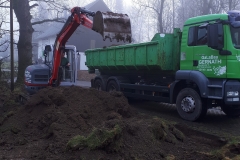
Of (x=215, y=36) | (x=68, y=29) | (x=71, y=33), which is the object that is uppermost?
(x=68, y=29)

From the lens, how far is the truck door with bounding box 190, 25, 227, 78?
8.77 m

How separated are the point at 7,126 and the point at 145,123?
3.33 m

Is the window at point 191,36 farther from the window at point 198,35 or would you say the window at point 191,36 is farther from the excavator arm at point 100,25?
the excavator arm at point 100,25

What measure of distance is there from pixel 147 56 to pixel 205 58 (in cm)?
235

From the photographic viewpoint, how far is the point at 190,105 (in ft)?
31.1

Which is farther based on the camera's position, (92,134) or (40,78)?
(40,78)

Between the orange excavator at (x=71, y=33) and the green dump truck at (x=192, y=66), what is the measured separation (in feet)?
4.62

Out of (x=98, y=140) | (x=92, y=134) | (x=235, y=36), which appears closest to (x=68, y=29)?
(x=235, y=36)

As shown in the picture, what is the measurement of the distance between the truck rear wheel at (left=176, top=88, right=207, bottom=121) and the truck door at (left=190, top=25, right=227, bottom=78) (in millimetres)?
717

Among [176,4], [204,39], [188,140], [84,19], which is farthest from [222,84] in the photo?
[176,4]

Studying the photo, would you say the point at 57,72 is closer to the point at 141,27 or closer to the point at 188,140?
the point at 188,140

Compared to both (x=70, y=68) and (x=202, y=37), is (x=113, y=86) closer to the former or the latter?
(x=70, y=68)

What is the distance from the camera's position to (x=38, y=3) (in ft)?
61.0

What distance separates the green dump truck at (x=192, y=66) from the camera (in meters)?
8.65
